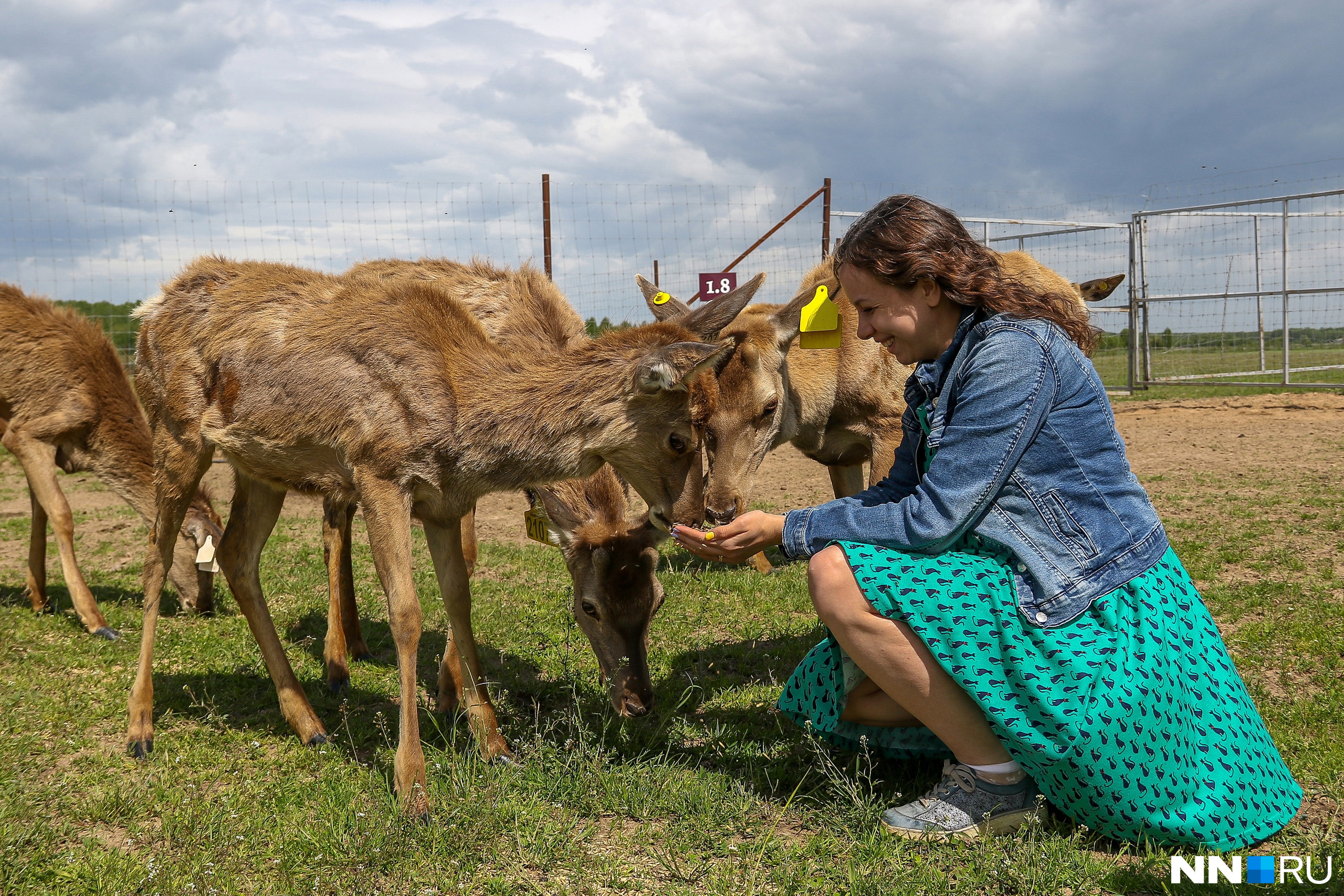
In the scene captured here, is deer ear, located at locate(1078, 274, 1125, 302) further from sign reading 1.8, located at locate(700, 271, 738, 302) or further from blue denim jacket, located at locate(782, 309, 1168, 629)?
blue denim jacket, located at locate(782, 309, 1168, 629)

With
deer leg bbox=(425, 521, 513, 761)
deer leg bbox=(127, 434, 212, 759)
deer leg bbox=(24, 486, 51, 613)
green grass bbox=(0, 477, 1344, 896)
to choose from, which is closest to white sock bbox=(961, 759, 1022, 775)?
green grass bbox=(0, 477, 1344, 896)

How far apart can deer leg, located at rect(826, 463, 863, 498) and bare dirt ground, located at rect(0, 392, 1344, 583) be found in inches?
51.3

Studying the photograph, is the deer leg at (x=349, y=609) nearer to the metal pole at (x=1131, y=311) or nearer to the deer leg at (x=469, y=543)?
the deer leg at (x=469, y=543)

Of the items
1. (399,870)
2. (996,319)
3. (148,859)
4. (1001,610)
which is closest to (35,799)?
(148,859)

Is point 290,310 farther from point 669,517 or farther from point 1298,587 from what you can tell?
point 1298,587

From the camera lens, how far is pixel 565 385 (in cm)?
382

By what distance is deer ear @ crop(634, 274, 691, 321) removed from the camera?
573 cm

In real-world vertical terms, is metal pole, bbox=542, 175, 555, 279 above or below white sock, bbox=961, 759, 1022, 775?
above

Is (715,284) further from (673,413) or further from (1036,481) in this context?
(1036,481)

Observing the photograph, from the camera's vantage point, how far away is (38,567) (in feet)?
21.9

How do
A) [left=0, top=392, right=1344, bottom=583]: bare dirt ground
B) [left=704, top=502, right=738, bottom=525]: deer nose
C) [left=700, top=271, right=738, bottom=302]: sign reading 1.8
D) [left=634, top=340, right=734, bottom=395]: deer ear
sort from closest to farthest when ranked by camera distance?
[left=634, top=340, right=734, bottom=395]: deer ear → [left=704, top=502, right=738, bottom=525]: deer nose → [left=0, top=392, right=1344, bottom=583]: bare dirt ground → [left=700, top=271, right=738, bottom=302]: sign reading 1.8

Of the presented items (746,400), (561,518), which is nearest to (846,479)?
(746,400)

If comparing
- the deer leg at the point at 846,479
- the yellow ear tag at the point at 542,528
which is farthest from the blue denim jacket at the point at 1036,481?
the deer leg at the point at 846,479

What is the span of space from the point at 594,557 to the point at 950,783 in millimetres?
2067
